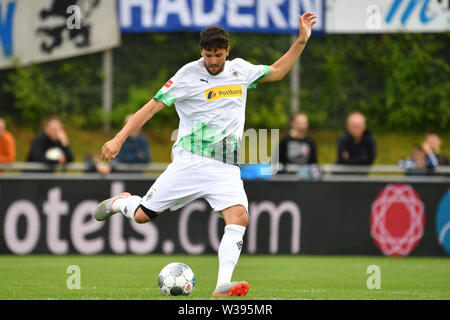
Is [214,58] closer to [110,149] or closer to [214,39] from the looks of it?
[214,39]

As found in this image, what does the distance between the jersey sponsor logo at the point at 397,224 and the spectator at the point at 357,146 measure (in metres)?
0.77

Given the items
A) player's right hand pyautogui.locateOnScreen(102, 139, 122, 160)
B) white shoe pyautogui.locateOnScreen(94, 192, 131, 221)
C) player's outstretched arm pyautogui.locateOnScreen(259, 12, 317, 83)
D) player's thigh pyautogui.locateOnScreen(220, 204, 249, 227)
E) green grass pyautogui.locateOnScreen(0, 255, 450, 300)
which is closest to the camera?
player's right hand pyautogui.locateOnScreen(102, 139, 122, 160)

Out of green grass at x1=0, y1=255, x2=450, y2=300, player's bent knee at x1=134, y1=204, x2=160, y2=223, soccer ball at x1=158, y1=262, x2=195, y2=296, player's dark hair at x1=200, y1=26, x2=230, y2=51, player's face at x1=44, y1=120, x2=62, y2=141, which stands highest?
player's dark hair at x1=200, y1=26, x2=230, y2=51

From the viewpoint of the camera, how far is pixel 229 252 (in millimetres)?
7359

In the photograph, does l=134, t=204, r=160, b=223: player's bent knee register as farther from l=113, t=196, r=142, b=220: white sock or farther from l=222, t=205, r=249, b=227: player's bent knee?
l=222, t=205, r=249, b=227: player's bent knee

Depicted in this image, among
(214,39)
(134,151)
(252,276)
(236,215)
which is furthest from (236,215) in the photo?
(134,151)

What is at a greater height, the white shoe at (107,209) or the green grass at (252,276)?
the white shoe at (107,209)

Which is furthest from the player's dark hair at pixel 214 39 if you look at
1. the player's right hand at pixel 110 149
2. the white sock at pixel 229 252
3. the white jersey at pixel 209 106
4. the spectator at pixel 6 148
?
the spectator at pixel 6 148

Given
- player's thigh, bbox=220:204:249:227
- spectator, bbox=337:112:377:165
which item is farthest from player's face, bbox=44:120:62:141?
player's thigh, bbox=220:204:249:227

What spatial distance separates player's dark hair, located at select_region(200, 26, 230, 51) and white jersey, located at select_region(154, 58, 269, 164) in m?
0.32

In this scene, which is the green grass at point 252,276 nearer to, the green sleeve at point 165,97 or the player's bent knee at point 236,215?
the player's bent knee at point 236,215

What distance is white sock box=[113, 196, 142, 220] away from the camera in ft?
26.7

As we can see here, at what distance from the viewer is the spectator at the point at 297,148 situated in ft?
43.6
